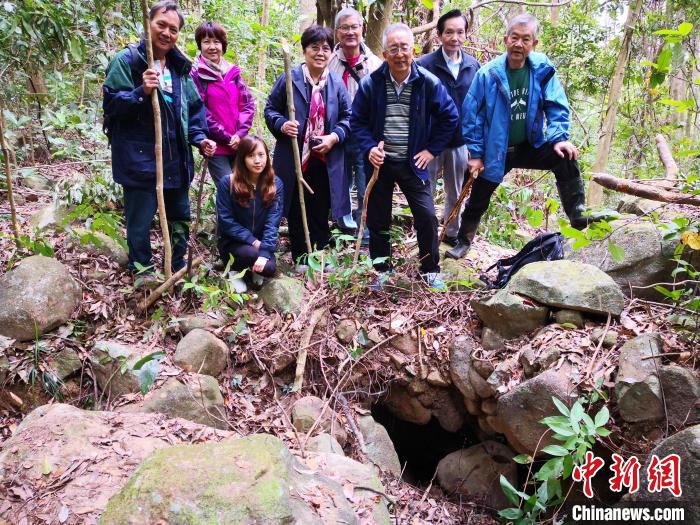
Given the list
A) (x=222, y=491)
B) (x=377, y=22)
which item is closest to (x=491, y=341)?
(x=222, y=491)

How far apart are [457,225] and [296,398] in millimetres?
2679

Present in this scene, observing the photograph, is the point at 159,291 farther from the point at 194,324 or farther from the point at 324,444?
the point at 324,444

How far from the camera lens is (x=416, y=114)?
4535 mm

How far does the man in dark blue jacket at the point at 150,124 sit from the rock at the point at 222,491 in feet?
7.29

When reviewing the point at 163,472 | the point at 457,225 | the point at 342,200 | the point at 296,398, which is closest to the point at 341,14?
the point at 342,200

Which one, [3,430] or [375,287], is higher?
[375,287]

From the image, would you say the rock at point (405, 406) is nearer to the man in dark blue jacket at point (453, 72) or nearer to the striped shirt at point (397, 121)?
the man in dark blue jacket at point (453, 72)

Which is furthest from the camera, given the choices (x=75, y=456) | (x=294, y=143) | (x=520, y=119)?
(x=294, y=143)

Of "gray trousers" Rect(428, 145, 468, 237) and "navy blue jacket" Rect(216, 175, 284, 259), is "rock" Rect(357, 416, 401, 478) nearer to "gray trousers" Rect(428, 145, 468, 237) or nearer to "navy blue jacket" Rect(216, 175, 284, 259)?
"navy blue jacket" Rect(216, 175, 284, 259)

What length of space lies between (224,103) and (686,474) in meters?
4.63

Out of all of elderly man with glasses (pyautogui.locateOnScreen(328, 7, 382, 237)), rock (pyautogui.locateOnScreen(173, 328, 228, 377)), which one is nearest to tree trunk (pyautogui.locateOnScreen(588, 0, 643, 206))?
elderly man with glasses (pyautogui.locateOnScreen(328, 7, 382, 237))

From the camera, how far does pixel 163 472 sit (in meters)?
2.41

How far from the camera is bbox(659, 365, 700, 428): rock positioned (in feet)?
11.0

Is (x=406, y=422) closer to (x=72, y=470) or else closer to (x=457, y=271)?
(x=457, y=271)
